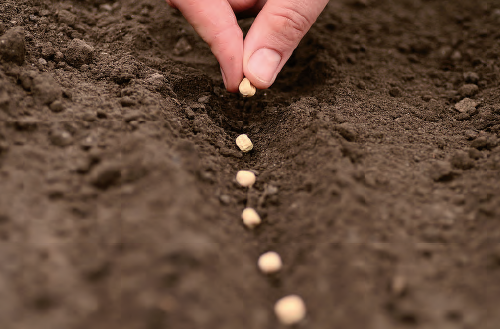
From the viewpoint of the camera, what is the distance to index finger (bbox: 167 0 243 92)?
1.85 meters

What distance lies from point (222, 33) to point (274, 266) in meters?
1.13

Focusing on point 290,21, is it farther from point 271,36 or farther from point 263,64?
point 263,64

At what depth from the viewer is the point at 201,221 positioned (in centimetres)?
122

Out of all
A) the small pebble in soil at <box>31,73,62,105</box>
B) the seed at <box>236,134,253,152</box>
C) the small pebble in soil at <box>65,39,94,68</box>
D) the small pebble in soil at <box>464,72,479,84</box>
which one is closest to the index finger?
the seed at <box>236,134,253,152</box>

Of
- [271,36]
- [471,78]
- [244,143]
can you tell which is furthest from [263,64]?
[471,78]

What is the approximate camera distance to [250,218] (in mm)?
1356

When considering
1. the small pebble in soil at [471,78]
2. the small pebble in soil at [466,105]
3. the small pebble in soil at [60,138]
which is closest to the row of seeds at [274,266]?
the small pebble in soil at [60,138]

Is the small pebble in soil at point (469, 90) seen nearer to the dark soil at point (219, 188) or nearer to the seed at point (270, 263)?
the dark soil at point (219, 188)

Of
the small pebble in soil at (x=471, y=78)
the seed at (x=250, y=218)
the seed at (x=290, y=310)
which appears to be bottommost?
the seed at (x=250, y=218)

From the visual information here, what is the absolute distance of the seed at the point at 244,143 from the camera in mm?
1684

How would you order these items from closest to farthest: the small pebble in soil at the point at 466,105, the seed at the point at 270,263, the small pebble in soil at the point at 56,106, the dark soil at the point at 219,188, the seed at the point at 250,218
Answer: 1. the dark soil at the point at 219,188
2. the seed at the point at 270,263
3. the seed at the point at 250,218
4. the small pebble in soil at the point at 56,106
5. the small pebble in soil at the point at 466,105

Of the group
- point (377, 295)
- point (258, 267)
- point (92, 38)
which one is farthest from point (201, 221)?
point (92, 38)

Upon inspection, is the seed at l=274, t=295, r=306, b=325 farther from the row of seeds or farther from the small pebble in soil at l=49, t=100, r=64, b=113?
the small pebble in soil at l=49, t=100, r=64, b=113

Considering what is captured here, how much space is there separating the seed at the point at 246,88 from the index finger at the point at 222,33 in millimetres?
37
